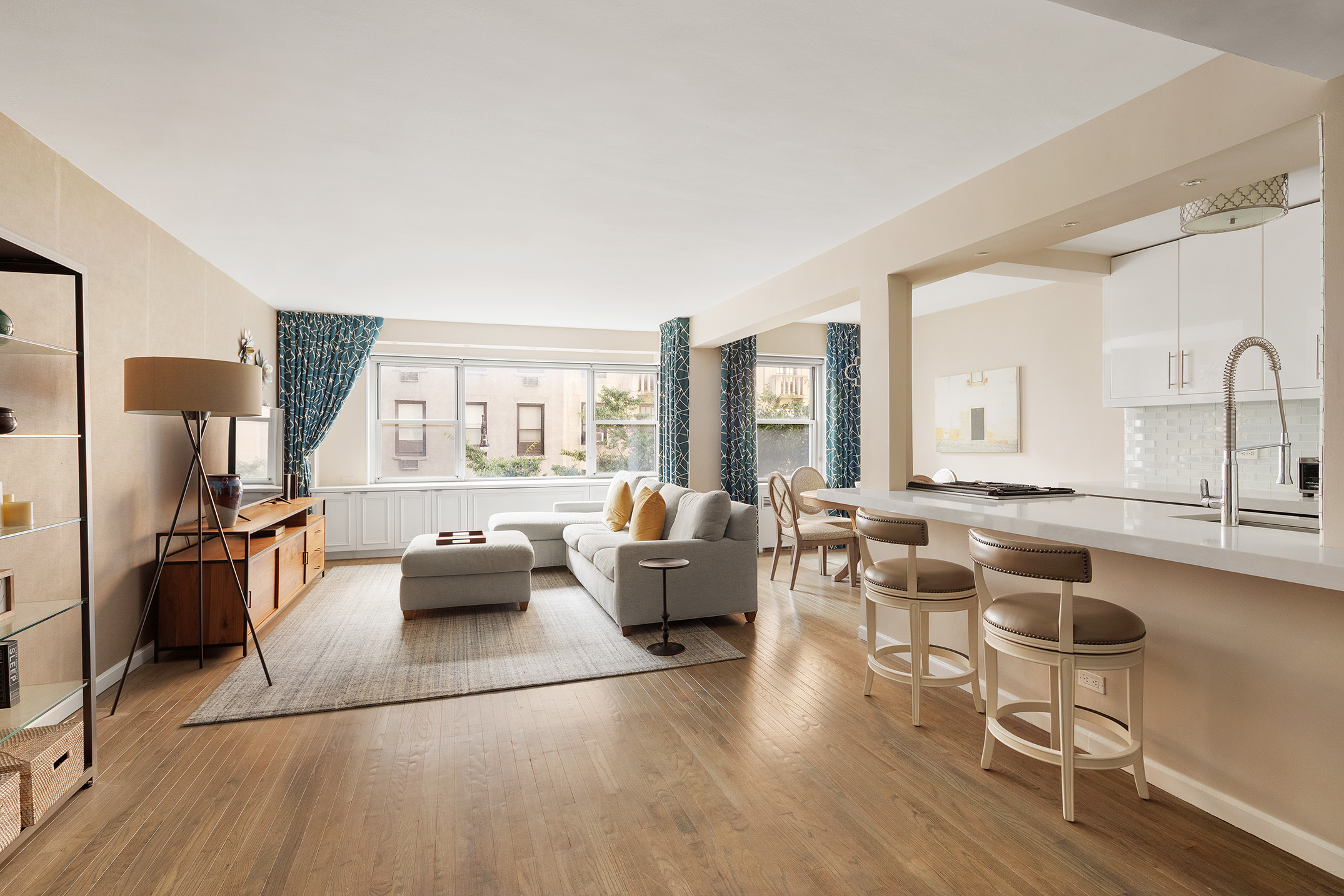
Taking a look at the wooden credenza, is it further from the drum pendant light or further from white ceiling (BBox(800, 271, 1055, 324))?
the drum pendant light

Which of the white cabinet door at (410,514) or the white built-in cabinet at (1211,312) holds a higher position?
the white built-in cabinet at (1211,312)

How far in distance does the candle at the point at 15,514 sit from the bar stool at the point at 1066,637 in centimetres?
315

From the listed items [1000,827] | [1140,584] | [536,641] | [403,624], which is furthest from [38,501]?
[1140,584]

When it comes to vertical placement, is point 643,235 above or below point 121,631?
above

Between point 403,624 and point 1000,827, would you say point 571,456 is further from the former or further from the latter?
point 1000,827

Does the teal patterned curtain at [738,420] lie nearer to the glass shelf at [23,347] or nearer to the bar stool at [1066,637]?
the bar stool at [1066,637]

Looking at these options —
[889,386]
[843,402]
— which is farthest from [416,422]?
[889,386]

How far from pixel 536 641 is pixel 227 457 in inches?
108

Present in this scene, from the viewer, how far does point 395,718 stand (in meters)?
2.93

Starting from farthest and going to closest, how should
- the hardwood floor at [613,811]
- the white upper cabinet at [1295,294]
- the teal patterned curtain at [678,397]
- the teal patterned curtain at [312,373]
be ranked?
the teal patterned curtain at [678,397]
the teal patterned curtain at [312,373]
the white upper cabinet at [1295,294]
the hardwood floor at [613,811]

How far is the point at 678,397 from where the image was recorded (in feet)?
22.1

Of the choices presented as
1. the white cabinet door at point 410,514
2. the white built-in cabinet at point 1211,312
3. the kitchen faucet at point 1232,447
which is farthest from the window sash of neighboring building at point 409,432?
the kitchen faucet at point 1232,447

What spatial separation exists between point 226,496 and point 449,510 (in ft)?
9.42

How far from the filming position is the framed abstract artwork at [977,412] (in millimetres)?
5723
